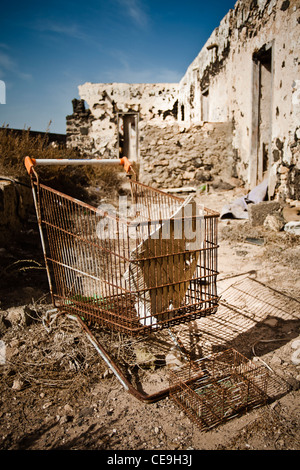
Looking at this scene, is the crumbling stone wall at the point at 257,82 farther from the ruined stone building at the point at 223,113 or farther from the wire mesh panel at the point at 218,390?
the wire mesh panel at the point at 218,390

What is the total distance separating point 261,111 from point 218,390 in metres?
6.35

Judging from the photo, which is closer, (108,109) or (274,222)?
(274,222)

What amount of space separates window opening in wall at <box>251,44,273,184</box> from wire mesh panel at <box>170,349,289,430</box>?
5292mm

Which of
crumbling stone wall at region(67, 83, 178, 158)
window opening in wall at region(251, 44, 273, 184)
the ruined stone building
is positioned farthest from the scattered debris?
crumbling stone wall at region(67, 83, 178, 158)

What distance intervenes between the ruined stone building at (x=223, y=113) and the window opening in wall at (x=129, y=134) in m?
0.04

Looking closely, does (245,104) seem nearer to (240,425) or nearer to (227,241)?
(227,241)

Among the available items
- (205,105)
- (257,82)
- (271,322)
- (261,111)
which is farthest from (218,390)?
(205,105)

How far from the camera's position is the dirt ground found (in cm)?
163

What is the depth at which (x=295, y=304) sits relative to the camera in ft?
9.94

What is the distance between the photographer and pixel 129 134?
12.6m

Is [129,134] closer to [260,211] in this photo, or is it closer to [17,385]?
[260,211]

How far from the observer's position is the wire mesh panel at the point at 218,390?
1.77 m

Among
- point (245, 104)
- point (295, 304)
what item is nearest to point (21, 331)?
point (295, 304)

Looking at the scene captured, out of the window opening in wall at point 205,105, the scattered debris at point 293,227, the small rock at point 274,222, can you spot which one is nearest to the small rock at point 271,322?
the scattered debris at point 293,227
